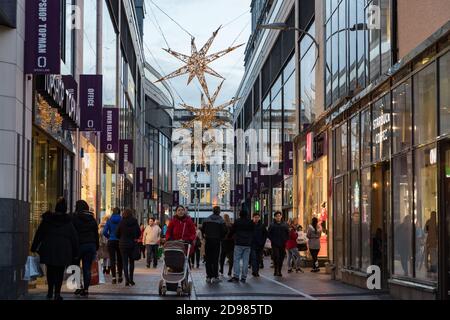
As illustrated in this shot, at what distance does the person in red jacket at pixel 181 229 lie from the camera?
779 inches

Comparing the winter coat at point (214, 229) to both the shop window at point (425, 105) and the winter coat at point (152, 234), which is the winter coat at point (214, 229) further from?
the winter coat at point (152, 234)

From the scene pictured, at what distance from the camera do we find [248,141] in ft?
232

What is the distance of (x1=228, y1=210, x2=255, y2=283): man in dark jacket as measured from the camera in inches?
907

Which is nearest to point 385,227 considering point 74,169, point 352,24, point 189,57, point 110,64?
point 352,24

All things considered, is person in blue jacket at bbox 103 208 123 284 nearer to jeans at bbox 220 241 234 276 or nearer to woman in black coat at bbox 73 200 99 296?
woman in black coat at bbox 73 200 99 296

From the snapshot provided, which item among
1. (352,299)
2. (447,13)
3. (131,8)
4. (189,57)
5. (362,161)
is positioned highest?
(131,8)

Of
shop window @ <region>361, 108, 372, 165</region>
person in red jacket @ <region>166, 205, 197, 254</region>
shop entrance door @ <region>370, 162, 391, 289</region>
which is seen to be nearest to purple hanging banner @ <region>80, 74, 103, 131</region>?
person in red jacket @ <region>166, 205, 197, 254</region>

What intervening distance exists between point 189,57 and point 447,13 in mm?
32101

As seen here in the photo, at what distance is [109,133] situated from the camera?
34188 mm

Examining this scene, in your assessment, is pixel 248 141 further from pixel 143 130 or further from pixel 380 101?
pixel 380 101

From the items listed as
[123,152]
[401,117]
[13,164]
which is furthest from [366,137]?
[123,152]

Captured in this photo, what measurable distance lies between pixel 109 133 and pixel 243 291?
1567 centimetres

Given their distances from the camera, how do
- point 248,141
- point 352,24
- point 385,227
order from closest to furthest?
point 385,227 < point 352,24 < point 248,141

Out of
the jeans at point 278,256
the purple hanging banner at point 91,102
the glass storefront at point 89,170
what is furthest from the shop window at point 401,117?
the glass storefront at point 89,170
